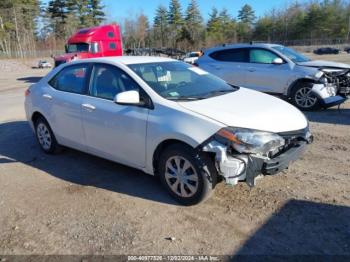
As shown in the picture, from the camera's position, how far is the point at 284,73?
8992 millimetres

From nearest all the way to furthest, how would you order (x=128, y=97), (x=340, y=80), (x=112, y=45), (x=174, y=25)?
(x=128, y=97) → (x=340, y=80) → (x=112, y=45) → (x=174, y=25)

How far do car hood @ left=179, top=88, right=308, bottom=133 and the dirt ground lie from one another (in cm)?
87

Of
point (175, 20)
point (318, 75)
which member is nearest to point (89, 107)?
point (318, 75)

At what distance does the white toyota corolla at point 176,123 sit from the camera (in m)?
3.64

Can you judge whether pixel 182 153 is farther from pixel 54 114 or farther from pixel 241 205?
pixel 54 114

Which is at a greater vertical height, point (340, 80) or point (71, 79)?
point (71, 79)

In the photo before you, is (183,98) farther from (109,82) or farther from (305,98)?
(305,98)

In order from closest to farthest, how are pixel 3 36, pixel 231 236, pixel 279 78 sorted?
1. pixel 231 236
2. pixel 279 78
3. pixel 3 36

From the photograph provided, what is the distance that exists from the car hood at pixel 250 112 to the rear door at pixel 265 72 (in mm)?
4843

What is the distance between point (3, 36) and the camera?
68375 mm

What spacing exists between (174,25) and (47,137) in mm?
91913

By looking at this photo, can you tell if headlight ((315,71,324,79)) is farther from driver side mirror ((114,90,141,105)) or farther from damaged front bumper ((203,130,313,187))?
driver side mirror ((114,90,141,105))

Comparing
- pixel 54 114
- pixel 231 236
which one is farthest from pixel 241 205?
pixel 54 114

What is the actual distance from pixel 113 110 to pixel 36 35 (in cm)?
8443
